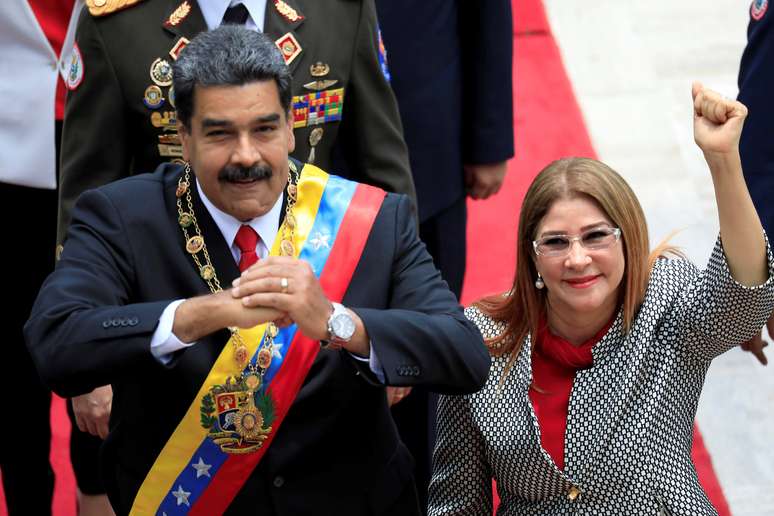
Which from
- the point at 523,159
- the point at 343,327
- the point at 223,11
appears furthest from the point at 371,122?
the point at 523,159

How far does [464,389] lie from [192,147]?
0.64 metres

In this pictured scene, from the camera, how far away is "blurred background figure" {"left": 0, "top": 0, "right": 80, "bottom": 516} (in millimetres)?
3578

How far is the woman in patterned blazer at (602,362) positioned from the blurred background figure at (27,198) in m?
1.28

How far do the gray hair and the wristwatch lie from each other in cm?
41

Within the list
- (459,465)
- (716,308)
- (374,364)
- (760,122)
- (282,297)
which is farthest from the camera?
(760,122)

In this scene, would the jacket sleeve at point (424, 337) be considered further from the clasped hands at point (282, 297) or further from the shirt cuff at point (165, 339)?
the shirt cuff at point (165, 339)

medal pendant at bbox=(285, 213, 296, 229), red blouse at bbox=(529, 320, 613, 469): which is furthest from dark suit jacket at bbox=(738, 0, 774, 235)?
medal pendant at bbox=(285, 213, 296, 229)

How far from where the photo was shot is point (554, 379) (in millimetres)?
3047

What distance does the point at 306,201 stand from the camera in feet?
9.06

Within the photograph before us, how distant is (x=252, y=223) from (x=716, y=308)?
2.98ft

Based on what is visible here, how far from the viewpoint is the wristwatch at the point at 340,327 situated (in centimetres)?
243

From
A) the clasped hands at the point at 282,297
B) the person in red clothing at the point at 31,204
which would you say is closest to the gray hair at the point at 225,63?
the clasped hands at the point at 282,297

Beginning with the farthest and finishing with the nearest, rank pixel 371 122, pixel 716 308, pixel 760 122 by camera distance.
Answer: pixel 760 122 < pixel 371 122 < pixel 716 308

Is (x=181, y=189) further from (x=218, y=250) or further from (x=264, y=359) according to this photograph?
(x=264, y=359)
